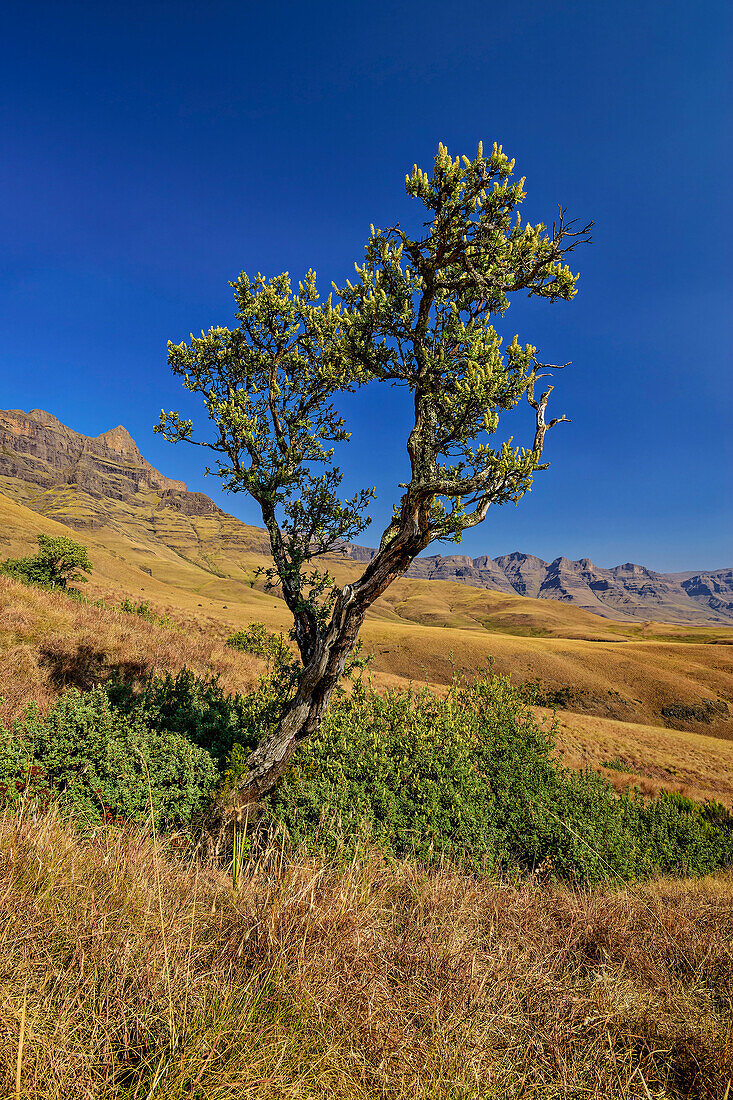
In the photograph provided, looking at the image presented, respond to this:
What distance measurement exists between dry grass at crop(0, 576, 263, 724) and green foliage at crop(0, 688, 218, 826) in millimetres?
1350

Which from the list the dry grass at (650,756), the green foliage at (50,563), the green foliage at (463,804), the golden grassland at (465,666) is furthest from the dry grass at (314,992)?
the dry grass at (650,756)

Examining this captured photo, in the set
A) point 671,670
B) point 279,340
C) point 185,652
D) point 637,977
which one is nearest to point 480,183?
point 279,340

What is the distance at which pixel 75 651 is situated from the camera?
11.3m

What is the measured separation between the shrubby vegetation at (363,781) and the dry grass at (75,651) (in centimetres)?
116

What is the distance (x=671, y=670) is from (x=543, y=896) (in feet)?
277

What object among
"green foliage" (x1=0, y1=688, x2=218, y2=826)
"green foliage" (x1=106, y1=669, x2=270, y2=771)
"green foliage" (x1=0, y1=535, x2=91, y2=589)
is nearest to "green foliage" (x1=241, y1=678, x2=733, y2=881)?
"green foliage" (x1=0, y1=688, x2=218, y2=826)

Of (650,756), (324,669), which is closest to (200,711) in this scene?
(324,669)

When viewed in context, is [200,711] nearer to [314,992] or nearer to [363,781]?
[363,781]

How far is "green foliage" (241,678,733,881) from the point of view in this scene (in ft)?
23.8

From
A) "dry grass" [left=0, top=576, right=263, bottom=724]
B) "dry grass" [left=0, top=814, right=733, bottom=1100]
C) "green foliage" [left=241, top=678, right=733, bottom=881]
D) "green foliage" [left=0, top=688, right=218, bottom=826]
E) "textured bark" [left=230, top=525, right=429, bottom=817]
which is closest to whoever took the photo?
"dry grass" [left=0, top=814, right=733, bottom=1100]

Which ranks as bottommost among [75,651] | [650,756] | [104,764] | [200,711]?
[650,756]

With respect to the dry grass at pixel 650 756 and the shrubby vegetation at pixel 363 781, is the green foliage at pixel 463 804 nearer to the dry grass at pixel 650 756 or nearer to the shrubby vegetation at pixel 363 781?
the shrubby vegetation at pixel 363 781

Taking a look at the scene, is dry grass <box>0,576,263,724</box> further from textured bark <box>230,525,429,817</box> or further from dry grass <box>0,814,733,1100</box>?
dry grass <box>0,814,733,1100</box>

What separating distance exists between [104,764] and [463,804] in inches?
260
